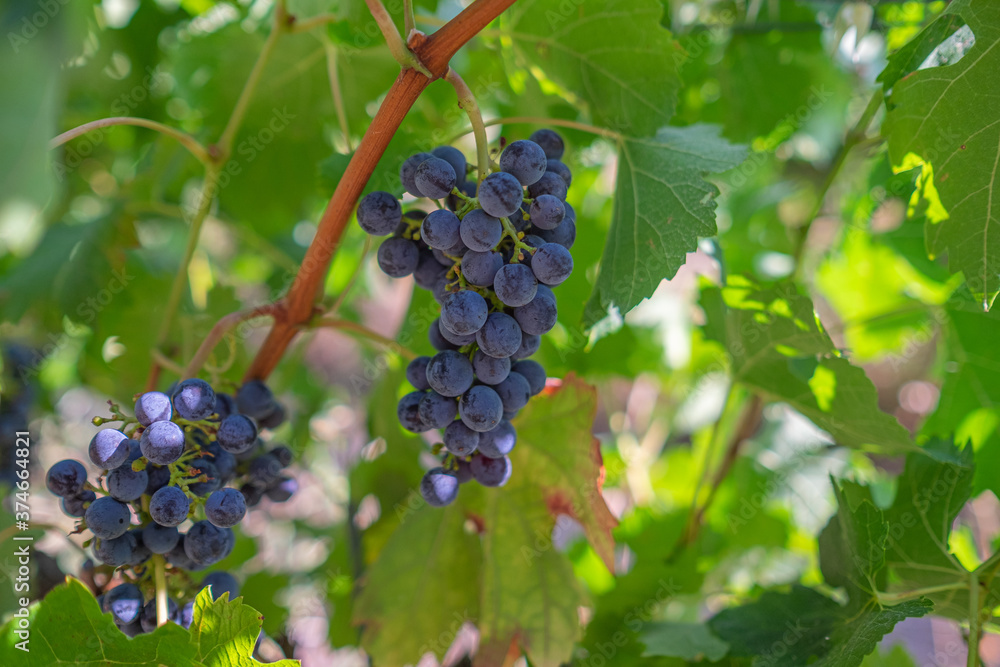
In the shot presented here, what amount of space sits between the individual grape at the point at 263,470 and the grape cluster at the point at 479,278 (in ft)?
0.66

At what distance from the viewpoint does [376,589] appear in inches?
44.0

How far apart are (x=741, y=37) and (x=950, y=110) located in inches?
29.6

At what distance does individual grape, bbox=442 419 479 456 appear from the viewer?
0.77 m

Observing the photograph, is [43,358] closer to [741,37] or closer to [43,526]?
[43,526]

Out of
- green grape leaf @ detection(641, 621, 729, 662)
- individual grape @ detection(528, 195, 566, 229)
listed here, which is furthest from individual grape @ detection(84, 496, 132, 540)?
green grape leaf @ detection(641, 621, 729, 662)

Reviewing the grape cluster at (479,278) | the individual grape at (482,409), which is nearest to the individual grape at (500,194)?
the grape cluster at (479,278)

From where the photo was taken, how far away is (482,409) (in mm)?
744

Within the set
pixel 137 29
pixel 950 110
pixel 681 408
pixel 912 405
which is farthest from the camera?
pixel 912 405

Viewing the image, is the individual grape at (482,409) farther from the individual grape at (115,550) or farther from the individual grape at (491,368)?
the individual grape at (115,550)

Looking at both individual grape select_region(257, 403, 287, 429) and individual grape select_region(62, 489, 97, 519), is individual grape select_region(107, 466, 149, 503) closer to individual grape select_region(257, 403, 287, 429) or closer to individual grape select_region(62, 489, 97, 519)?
individual grape select_region(62, 489, 97, 519)

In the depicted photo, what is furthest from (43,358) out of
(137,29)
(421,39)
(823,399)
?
(823,399)

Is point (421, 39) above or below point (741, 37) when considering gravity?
below

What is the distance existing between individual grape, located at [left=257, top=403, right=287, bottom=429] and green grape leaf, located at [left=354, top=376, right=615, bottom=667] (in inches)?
12.0

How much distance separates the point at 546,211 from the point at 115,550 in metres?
0.61
